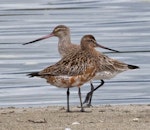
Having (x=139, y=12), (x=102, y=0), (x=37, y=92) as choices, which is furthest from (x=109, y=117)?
(x=102, y=0)

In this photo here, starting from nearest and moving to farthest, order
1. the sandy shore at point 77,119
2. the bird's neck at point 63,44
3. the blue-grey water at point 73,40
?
the sandy shore at point 77,119 → the blue-grey water at point 73,40 → the bird's neck at point 63,44

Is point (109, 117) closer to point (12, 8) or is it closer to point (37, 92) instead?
point (37, 92)

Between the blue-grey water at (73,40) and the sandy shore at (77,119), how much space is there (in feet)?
7.37

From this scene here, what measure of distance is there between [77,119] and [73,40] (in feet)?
31.4

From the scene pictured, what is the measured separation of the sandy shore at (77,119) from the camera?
11.3 m

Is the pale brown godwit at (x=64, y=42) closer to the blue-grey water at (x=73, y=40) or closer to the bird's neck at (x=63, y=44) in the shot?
the bird's neck at (x=63, y=44)

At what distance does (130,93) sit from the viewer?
16344 millimetres

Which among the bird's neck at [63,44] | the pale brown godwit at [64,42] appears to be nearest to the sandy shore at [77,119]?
the pale brown godwit at [64,42]

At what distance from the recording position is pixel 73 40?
21.5m

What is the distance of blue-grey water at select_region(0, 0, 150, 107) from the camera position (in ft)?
53.3

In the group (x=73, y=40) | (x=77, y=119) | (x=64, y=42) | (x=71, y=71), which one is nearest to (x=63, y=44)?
(x=64, y=42)

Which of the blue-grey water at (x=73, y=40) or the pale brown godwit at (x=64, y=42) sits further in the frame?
the pale brown godwit at (x=64, y=42)

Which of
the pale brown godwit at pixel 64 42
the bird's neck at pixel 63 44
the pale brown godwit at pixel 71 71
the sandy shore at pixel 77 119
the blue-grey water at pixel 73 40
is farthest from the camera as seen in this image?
the bird's neck at pixel 63 44

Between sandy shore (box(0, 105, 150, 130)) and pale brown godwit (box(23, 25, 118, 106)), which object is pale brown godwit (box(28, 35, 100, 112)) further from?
pale brown godwit (box(23, 25, 118, 106))
